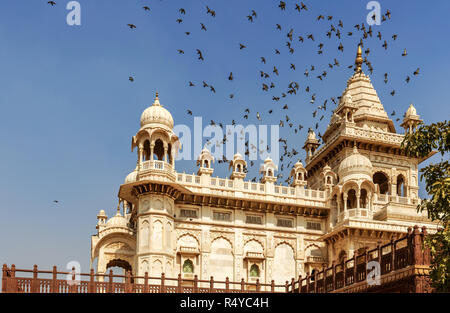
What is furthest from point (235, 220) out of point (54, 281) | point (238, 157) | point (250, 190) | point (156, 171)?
point (54, 281)

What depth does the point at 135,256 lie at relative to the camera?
117ft

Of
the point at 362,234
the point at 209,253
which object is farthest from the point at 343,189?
the point at 209,253

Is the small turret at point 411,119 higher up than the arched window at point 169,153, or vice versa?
the small turret at point 411,119

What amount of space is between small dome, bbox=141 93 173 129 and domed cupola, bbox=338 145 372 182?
421 inches

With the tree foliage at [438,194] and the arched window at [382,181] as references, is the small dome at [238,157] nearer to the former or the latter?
the arched window at [382,181]

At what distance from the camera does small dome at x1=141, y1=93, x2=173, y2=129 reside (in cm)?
3750

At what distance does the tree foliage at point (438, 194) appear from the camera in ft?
56.5

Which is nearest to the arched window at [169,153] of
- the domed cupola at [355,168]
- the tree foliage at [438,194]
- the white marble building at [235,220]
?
the white marble building at [235,220]

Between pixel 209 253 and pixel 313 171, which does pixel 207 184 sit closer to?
pixel 209 253

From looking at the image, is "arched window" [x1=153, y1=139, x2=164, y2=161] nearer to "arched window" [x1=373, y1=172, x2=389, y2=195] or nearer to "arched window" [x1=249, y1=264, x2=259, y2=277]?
"arched window" [x1=249, y1=264, x2=259, y2=277]

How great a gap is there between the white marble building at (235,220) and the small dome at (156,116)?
0.06 meters

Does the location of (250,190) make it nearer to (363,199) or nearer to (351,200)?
(351,200)

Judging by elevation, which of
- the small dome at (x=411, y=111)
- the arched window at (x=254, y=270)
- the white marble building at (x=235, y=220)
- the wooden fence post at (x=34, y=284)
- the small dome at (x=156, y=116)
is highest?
the small dome at (x=411, y=111)

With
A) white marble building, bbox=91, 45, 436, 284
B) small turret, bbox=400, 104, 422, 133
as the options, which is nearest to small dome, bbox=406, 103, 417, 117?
small turret, bbox=400, 104, 422, 133
